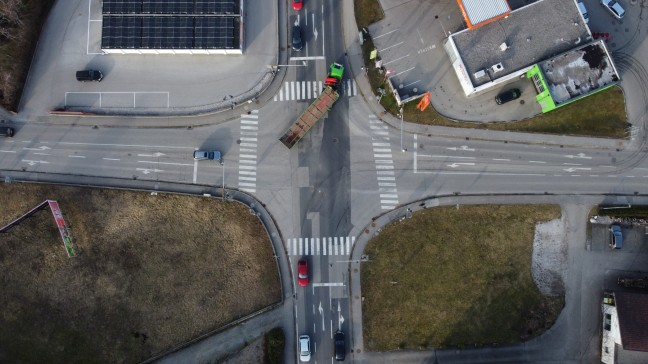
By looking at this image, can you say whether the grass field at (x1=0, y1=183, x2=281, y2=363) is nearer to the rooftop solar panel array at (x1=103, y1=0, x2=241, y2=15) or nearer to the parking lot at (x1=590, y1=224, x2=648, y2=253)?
the rooftop solar panel array at (x1=103, y1=0, x2=241, y2=15)

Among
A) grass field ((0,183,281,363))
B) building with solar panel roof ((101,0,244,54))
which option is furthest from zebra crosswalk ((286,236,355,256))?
building with solar panel roof ((101,0,244,54))

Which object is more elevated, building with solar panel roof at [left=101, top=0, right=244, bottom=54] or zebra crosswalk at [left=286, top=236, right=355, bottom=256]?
building with solar panel roof at [left=101, top=0, right=244, bottom=54]

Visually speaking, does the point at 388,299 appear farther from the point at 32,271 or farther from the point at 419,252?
the point at 32,271

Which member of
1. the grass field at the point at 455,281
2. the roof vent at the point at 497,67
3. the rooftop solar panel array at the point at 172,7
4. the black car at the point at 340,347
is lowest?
the black car at the point at 340,347

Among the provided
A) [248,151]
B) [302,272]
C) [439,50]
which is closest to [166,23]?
[248,151]

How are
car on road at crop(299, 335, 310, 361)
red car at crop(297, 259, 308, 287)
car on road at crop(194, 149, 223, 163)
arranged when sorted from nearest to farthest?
car on road at crop(299, 335, 310, 361) → red car at crop(297, 259, 308, 287) → car on road at crop(194, 149, 223, 163)

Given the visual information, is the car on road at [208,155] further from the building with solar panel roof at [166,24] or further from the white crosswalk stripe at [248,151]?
the building with solar panel roof at [166,24]

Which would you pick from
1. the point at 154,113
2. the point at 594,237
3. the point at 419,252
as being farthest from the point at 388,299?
the point at 154,113

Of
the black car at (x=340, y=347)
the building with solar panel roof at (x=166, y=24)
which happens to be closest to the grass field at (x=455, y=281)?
the black car at (x=340, y=347)
